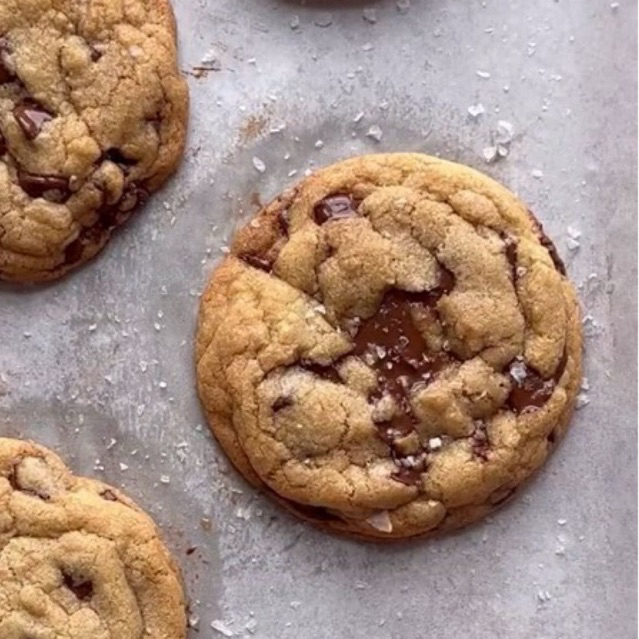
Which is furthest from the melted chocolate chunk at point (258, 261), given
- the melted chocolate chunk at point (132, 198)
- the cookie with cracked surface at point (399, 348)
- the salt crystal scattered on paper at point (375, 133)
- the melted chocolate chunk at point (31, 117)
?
the melted chocolate chunk at point (31, 117)

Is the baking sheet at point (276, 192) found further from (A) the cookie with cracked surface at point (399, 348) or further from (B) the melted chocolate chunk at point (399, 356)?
(B) the melted chocolate chunk at point (399, 356)

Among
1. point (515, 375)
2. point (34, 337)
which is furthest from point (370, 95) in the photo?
point (34, 337)

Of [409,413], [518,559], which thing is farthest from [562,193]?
[518,559]

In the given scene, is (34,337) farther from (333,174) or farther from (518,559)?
(518,559)

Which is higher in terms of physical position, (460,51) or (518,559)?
(460,51)

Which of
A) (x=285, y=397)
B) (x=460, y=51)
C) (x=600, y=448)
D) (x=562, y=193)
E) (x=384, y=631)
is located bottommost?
(x=384, y=631)

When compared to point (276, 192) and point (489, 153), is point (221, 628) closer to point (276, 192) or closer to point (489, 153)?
point (276, 192)

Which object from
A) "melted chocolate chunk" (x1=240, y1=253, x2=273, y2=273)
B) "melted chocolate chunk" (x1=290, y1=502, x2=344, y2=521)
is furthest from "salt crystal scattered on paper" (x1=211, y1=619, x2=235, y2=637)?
"melted chocolate chunk" (x1=240, y1=253, x2=273, y2=273)
